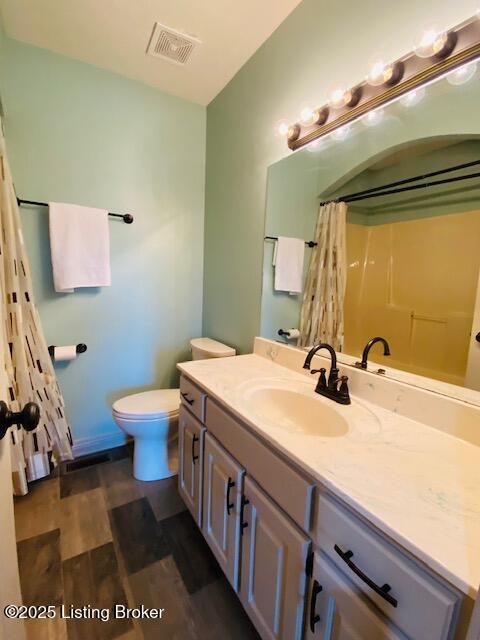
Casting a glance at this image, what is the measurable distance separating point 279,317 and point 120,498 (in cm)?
138

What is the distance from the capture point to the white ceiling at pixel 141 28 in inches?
54.2

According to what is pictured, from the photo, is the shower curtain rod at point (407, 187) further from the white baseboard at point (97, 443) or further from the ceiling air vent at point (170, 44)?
the white baseboard at point (97, 443)

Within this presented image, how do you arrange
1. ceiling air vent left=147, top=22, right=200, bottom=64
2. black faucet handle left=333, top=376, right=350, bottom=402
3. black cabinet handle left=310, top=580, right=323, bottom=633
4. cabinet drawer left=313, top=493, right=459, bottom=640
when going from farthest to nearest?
1. ceiling air vent left=147, top=22, right=200, bottom=64
2. black faucet handle left=333, top=376, right=350, bottom=402
3. black cabinet handle left=310, top=580, right=323, bottom=633
4. cabinet drawer left=313, top=493, right=459, bottom=640

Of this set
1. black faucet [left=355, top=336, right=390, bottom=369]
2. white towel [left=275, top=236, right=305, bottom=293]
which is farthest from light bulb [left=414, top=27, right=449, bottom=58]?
black faucet [left=355, top=336, right=390, bottom=369]

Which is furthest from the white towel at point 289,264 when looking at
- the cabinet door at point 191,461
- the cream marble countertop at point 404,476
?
the cabinet door at point 191,461

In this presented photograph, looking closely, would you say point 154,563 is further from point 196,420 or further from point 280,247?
point 280,247

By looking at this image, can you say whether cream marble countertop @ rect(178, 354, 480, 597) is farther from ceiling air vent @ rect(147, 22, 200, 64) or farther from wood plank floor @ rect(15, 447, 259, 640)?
ceiling air vent @ rect(147, 22, 200, 64)

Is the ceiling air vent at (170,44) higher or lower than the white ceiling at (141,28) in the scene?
lower

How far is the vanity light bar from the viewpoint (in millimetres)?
834

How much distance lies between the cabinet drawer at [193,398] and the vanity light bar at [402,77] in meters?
1.27

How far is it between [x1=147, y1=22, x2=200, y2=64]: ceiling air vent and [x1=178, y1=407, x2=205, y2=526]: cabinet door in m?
1.96

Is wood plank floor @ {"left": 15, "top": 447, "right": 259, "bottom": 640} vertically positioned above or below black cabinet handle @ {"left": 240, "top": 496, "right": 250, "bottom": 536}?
below

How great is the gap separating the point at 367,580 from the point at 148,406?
1.43 m

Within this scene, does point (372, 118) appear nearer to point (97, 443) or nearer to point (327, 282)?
point (327, 282)
